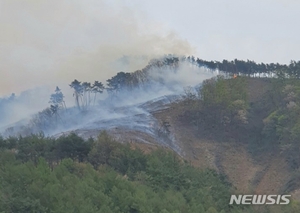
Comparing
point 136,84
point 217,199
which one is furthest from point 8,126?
point 217,199

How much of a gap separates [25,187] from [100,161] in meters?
16.4

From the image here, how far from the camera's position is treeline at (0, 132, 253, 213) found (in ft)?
89.4

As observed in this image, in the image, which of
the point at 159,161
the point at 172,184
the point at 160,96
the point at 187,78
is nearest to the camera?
the point at 172,184

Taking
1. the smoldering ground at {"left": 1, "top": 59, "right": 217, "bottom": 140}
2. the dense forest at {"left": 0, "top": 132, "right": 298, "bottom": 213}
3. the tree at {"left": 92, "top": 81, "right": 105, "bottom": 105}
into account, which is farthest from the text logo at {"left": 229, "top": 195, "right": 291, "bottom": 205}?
the tree at {"left": 92, "top": 81, "right": 105, "bottom": 105}

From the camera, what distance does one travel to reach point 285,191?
5434 cm

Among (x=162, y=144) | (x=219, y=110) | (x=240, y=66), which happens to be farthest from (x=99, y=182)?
(x=240, y=66)

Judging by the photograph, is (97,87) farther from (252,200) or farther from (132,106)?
(252,200)

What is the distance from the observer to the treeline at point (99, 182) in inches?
1073

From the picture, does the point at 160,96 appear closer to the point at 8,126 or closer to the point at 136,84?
the point at 136,84

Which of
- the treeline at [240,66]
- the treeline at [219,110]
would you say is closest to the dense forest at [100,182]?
the treeline at [219,110]

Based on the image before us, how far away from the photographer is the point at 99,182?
32.3m

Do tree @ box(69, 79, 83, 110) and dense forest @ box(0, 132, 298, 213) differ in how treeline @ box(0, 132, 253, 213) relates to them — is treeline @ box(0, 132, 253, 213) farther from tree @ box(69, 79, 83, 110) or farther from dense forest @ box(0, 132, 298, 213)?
tree @ box(69, 79, 83, 110)

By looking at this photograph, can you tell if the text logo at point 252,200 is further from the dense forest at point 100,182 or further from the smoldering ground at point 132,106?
the smoldering ground at point 132,106

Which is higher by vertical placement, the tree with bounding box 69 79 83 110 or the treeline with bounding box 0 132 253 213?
the tree with bounding box 69 79 83 110
